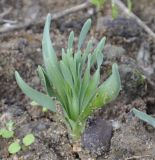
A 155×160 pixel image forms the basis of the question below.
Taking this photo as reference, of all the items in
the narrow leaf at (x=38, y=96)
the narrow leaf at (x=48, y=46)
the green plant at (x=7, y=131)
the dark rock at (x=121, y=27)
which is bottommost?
the green plant at (x=7, y=131)

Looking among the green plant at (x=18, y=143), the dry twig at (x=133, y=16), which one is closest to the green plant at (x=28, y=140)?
the green plant at (x=18, y=143)

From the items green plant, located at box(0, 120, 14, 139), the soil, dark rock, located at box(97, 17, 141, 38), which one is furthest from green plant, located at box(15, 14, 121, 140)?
dark rock, located at box(97, 17, 141, 38)

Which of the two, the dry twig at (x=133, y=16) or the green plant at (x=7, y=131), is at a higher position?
the dry twig at (x=133, y=16)

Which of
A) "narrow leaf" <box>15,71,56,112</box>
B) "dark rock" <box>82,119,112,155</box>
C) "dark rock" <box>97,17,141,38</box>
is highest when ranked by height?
"narrow leaf" <box>15,71,56,112</box>

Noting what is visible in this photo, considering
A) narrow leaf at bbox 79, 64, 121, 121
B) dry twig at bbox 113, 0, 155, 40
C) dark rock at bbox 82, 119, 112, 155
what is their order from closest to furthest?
narrow leaf at bbox 79, 64, 121, 121 → dark rock at bbox 82, 119, 112, 155 → dry twig at bbox 113, 0, 155, 40

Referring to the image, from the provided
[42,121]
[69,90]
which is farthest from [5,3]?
[69,90]

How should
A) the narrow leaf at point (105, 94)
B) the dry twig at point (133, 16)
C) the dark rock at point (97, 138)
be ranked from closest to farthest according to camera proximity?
the narrow leaf at point (105, 94), the dark rock at point (97, 138), the dry twig at point (133, 16)

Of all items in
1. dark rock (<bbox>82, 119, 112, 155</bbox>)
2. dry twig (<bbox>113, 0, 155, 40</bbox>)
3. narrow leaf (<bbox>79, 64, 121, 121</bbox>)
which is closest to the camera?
narrow leaf (<bbox>79, 64, 121, 121</bbox>)

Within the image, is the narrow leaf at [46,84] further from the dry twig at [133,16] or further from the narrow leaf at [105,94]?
the dry twig at [133,16]

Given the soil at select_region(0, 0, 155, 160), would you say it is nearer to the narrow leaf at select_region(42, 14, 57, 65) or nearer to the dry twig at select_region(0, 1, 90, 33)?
the dry twig at select_region(0, 1, 90, 33)
